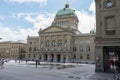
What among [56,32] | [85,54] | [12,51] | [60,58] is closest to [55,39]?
[56,32]

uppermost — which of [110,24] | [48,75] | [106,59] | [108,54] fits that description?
[110,24]

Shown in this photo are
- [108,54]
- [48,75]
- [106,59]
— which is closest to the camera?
[48,75]

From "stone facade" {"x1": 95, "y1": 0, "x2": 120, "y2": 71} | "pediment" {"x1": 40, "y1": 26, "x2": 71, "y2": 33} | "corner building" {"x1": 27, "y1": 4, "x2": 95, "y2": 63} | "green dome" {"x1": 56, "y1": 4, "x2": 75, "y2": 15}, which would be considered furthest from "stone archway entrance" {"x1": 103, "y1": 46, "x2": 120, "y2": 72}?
"green dome" {"x1": 56, "y1": 4, "x2": 75, "y2": 15}

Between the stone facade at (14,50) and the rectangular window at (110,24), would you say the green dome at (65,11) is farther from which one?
the rectangular window at (110,24)

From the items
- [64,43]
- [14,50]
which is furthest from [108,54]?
[14,50]

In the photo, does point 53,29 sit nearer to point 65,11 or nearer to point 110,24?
point 65,11

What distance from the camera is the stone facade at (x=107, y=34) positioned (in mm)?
30516

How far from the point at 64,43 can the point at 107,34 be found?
80011 mm

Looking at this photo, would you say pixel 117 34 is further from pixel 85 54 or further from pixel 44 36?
pixel 44 36

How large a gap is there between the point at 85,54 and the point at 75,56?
233 inches

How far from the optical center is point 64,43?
111188 mm

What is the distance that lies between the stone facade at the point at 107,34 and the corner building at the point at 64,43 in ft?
228

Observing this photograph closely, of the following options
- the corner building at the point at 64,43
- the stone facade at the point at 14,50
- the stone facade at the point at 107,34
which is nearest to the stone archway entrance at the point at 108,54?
the stone facade at the point at 107,34

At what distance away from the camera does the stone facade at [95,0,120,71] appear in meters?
30.5
